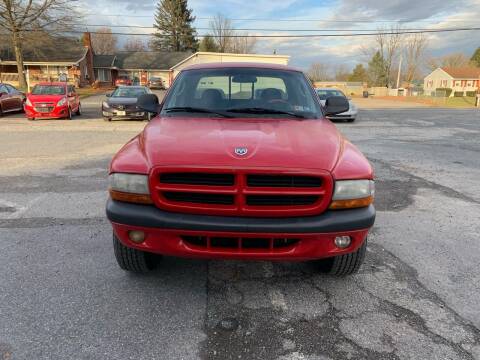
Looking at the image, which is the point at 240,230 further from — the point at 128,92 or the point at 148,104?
the point at 128,92

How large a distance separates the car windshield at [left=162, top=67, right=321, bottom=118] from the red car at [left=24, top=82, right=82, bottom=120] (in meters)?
13.9

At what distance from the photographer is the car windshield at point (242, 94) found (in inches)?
150

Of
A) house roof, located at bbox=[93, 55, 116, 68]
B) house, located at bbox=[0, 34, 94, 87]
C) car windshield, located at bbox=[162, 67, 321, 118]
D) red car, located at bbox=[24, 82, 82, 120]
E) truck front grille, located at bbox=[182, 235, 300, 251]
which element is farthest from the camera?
house roof, located at bbox=[93, 55, 116, 68]

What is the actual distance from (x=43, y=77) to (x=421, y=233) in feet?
153

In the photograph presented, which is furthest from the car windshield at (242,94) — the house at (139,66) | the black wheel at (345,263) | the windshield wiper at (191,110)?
the house at (139,66)

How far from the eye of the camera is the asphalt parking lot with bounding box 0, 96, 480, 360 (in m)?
2.51

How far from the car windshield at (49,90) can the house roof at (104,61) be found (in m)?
38.3

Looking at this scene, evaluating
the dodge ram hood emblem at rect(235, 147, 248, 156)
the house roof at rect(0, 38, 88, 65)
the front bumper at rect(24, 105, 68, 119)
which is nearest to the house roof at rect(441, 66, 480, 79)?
the house roof at rect(0, 38, 88, 65)

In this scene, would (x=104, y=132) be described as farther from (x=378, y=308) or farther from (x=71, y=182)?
(x=378, y=308)

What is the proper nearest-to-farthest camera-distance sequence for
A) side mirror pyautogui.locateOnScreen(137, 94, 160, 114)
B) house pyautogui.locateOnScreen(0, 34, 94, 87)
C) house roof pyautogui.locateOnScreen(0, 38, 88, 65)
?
1. side mirror pyautogui.locateOnScreen(137, 94, 160, 114)
2. house pyautogui.locateOnScreen(0, 34, 94, 87)
3. house roof pyautogui.locateOnScreen(0, 38, 88, 65)

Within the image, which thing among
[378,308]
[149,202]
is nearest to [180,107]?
[149,202]

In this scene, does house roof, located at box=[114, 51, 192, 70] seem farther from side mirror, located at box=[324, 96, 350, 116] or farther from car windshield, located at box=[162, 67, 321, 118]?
side mirror, located at box=[324, 96, 350, 116]

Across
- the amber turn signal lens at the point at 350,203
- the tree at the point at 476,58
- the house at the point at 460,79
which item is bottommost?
the amber turn signal lens at the point at 350,203

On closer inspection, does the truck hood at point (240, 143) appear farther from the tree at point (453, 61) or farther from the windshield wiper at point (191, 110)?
the tree at point (453, 61)
